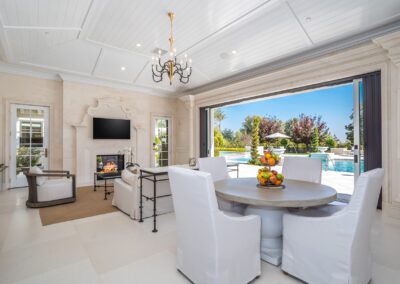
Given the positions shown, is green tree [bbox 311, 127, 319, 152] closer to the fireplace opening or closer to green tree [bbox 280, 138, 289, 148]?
green tree [bbox 280, 138, 289, 148]

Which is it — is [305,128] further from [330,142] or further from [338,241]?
[338,241]

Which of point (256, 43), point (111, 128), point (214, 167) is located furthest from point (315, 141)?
point (111, 128)

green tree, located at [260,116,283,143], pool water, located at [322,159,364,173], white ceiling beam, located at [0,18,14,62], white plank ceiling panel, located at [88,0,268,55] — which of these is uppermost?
white plank ceiling panel, located at [88,0,268,55]

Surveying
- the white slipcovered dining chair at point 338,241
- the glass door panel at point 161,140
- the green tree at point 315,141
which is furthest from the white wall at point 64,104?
the green tree at point 315,141

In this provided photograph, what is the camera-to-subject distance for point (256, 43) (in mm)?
4199

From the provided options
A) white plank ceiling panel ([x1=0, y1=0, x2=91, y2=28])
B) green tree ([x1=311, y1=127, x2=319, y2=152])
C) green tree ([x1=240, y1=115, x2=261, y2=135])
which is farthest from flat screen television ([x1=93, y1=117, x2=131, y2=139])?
green tree ([x1=311, y1=127, x2=319, y2=152])

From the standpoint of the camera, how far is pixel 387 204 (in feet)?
10.6

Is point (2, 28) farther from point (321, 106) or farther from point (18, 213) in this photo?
point (321, 106)

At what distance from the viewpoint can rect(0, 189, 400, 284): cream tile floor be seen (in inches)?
73.5

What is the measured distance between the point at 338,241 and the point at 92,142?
595 cm

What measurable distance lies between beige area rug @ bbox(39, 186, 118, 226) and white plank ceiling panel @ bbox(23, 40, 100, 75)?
305cm

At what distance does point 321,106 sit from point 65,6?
9941 millimetres

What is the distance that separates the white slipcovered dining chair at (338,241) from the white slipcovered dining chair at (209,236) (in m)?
0.33

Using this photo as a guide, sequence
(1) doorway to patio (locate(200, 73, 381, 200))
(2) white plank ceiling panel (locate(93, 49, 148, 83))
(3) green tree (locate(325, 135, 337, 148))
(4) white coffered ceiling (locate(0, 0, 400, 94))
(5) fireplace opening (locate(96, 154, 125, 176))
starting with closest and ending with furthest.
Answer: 1. (4) white coffered ceiling (locate(0, 0, 400, 94))
2. (2) white plank ceiling panel (locate(93, 49, 148, 83))
3. (5) fireplace opening (locate(96, 154, 125, 176))
4. (1) doorway to patio (locate(200, 73, 381, 200))
5. (3) green tree (locate(325, 135, 337, 148))
